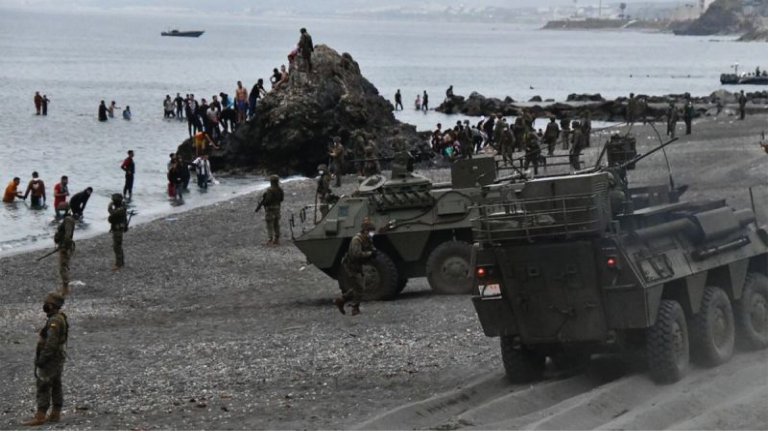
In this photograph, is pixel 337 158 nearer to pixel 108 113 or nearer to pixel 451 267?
pixel 451 267

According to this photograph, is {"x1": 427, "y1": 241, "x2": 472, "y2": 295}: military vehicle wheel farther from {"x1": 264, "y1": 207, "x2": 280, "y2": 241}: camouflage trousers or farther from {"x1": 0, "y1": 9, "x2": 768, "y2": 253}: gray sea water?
{"x1": 0, "y1": 9, "x2": 768, "y2": 253}: gray sea water

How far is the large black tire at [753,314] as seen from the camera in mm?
16188

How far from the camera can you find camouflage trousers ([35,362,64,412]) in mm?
14453

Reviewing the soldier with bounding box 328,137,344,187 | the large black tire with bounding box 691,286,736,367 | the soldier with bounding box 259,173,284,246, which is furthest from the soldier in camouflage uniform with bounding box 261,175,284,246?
the large black tire with bounding box 691,286,736,367

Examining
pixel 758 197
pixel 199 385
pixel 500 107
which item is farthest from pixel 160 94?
pixel 199 385

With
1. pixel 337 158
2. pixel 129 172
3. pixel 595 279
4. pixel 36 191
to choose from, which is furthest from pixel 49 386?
pixel 129 172

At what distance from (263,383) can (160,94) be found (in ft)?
305

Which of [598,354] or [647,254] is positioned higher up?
[647,254]

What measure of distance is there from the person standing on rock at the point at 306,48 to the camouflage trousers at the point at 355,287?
26.0 m

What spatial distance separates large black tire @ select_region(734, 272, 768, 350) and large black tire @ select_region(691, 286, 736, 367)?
396 millimetres

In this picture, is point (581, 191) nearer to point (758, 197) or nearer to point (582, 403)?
point (582, 403)

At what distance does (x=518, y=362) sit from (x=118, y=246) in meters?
14.1

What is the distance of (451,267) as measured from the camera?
21.9 meters

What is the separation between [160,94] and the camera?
107250 mm
